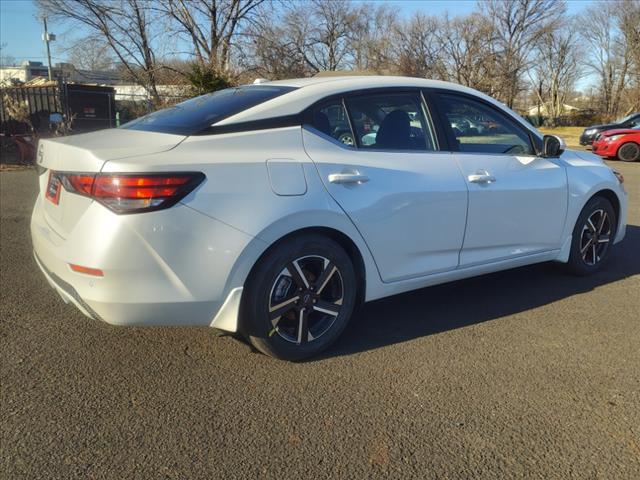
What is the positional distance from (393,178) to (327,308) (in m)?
0.89

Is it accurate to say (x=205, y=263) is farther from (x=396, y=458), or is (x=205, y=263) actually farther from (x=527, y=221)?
(x=527, y=221)

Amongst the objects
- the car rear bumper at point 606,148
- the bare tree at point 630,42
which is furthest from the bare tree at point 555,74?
the car rear bumper at point 606,148

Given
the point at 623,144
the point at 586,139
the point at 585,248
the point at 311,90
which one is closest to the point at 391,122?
the point at 311,90

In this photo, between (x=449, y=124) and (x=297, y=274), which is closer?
(x=297, y=274)

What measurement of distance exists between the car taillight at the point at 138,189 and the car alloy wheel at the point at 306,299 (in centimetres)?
74

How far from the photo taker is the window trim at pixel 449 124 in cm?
392

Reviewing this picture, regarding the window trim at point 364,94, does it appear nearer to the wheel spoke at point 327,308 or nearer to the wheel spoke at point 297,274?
the wheel spoke at point 297,274

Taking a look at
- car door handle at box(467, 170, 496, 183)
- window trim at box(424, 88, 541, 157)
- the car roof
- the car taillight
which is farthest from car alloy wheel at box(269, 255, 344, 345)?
window trim at box(424, 88, 541, 157)

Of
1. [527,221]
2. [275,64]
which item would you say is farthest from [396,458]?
[275,64]

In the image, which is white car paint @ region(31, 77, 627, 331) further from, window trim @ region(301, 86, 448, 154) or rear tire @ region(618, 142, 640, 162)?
rear tire @ region(618, 142, 640, 162)

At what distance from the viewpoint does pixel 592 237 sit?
491 centimetres

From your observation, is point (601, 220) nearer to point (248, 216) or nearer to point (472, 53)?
point (248, 216)

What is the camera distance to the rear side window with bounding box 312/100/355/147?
3371mm

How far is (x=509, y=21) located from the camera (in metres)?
53.6
